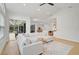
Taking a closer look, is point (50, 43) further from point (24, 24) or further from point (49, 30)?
point (24, 24)

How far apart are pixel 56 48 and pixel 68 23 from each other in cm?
68

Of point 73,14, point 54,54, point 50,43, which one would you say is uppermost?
A: point 73,14

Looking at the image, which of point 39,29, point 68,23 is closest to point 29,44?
point 39,29

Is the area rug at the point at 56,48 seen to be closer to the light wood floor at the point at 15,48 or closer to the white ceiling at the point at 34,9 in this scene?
the light wood floor at the point at 15,48

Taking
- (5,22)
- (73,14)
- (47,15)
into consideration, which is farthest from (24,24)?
(73,14)

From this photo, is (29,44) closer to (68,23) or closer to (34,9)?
(34,9)

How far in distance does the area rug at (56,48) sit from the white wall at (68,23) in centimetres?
20

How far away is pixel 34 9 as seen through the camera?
8.30 feet

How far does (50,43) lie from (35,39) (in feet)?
1.29

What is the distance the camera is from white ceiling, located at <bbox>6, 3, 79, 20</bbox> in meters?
2.40

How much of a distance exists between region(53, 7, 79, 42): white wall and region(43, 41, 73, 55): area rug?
0.20m

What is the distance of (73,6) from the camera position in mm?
2383

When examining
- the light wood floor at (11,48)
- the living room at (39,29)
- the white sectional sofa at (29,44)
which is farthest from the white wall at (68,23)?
the light wood floor at (11,48)
